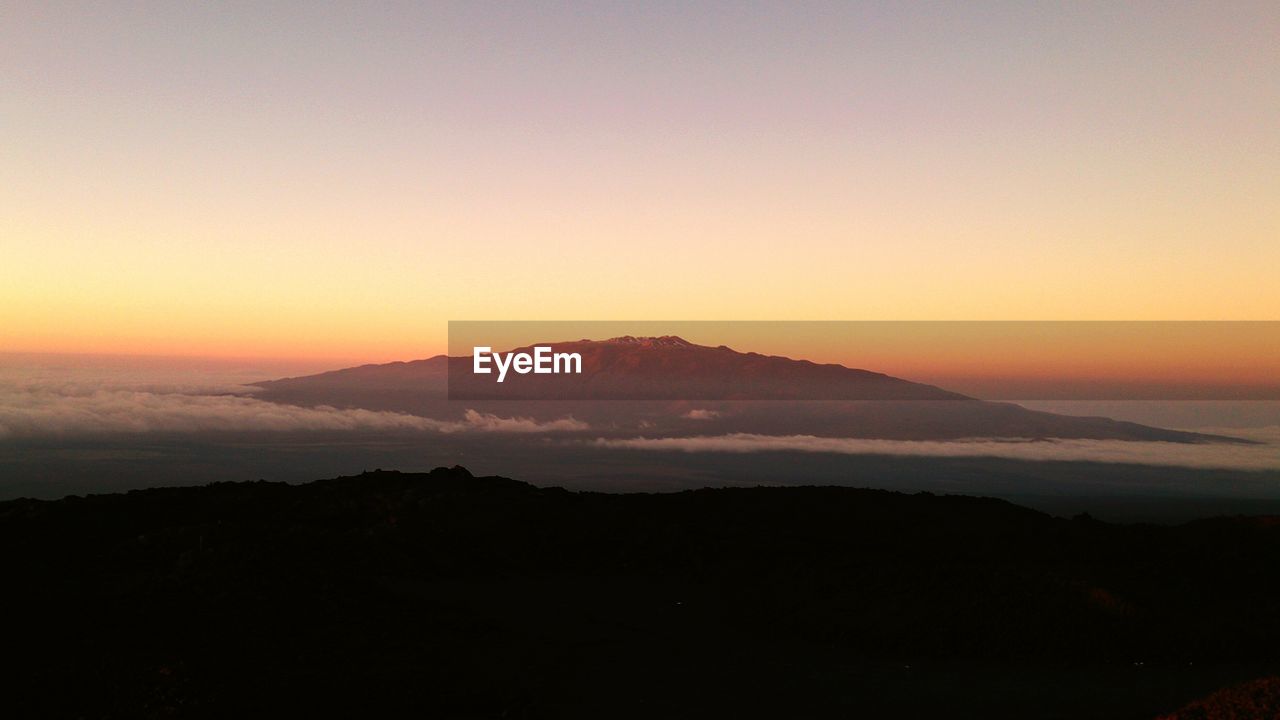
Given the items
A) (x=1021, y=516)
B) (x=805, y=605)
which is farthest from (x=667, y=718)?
(x=1021, y=516)

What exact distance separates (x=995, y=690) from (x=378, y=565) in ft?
86.3

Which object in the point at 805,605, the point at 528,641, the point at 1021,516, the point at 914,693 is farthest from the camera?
the point at 1021,516

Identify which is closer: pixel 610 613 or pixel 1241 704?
pixel 1241 704

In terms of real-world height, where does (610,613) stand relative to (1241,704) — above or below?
below

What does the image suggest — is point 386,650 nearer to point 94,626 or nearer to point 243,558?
point 94,626

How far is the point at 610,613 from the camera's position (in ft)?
110

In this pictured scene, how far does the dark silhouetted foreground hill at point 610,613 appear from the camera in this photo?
22.5m

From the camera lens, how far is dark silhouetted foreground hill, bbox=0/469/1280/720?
22469mm

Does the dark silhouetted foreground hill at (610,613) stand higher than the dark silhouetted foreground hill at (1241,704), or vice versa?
the dark silhouetted foreground hill at (1241,704)

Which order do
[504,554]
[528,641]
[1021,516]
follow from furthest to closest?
[1021,516], [504,554], [528,641]

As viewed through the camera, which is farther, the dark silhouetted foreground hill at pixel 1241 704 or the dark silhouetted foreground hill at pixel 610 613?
the dark silhouetted foreground hill at pixel 610 613

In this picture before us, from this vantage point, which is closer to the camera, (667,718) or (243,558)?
(667,718)

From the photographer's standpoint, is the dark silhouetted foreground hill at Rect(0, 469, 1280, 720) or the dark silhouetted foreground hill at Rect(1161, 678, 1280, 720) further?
the dark silhouetted foreground hill at Rect(0, 469, 1280, 720)

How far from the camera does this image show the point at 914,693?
79.9ft
